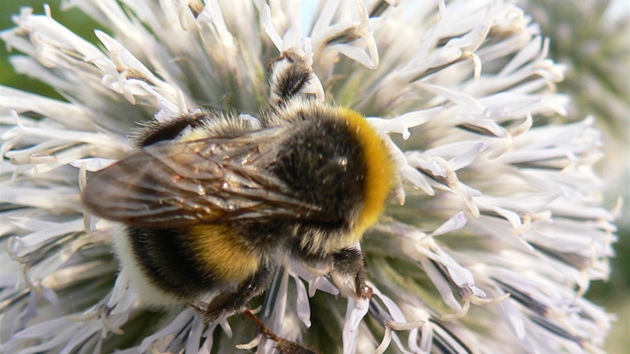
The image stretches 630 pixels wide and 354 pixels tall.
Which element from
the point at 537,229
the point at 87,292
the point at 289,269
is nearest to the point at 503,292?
the point at 537,229

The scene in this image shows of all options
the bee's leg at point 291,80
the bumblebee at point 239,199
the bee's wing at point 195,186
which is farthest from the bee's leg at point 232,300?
the bee's leg at point 291,80

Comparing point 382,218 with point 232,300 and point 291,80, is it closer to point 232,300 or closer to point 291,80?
point 291,80

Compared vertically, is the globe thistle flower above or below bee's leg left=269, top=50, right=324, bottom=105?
below

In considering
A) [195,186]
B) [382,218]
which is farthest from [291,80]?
[195,186]

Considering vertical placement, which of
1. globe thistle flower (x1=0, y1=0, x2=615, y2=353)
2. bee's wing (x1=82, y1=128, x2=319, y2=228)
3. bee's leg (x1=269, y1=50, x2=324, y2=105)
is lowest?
globe thistle flower (x1=0, y1=0, x2=615, y2=353)

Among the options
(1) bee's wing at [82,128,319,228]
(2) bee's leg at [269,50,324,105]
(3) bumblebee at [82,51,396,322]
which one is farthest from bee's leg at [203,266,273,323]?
(2) bee's leg at [269,50,324,105]

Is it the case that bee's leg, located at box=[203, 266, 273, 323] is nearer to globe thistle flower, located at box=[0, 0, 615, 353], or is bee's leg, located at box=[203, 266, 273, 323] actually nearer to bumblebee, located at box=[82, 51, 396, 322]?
bumblebee, located at box=[82, 51, 396, 322]

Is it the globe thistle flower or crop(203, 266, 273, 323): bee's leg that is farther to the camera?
the globe thistle flower
